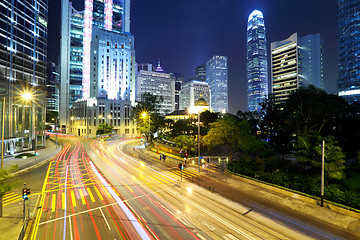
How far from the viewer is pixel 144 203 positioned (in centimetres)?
1728

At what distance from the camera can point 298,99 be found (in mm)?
34375

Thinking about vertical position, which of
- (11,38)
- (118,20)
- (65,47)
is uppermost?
(118,20)

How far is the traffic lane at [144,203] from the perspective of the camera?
12.9 m

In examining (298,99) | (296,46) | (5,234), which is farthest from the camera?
(296,46)

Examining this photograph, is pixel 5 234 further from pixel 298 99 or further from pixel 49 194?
pixel 298 99

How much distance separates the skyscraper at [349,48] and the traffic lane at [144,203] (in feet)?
392

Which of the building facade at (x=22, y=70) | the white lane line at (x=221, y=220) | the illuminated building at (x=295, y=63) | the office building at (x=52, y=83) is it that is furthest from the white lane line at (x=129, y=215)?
the office building at (x=52, y=83)

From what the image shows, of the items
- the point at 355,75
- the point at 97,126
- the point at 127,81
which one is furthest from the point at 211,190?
the point at 355,75

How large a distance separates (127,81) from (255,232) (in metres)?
110

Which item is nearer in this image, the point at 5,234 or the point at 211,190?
the point at 5,234

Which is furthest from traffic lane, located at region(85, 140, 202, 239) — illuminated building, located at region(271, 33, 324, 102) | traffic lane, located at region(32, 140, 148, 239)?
illuminated building, located at region(271, 33, 324, 102)

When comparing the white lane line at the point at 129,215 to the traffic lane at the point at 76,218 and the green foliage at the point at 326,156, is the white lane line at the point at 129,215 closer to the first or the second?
the traffic lane at the point at 76,218

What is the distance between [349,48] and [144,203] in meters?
134

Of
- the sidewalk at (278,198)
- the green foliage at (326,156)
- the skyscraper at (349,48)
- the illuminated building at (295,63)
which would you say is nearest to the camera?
the sidewalk at (278,198)
